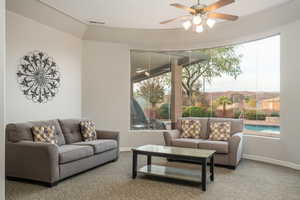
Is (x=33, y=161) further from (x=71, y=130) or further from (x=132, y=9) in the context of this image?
(x=132, y=9)

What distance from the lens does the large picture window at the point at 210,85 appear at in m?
5.48

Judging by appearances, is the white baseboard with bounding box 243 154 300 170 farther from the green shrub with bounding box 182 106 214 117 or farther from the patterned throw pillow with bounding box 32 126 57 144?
the patterned throw pillow with bounding box 32 126 57 144

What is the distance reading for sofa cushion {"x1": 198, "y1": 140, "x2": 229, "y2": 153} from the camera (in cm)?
469

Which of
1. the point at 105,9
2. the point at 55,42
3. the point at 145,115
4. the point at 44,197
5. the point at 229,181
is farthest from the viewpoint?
the point at 145,115

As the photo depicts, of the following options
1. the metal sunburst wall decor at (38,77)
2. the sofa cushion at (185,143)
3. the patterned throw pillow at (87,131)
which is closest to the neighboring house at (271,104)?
the sofa cushion at (185,143)

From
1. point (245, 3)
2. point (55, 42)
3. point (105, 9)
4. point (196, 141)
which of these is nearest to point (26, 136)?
point (55, 42)

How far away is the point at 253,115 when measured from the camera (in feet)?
18.9

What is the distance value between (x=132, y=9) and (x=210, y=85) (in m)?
2.92

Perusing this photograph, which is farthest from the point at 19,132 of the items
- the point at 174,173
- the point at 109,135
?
the point at 174,173

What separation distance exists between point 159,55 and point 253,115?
2.97 m

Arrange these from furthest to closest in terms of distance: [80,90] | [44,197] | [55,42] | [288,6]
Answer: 1. [80,90]
2. [55,42]
3. [288,6]
4. [44,197]

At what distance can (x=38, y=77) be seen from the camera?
4965mm

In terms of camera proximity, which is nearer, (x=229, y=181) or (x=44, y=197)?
(x=44, y=197)

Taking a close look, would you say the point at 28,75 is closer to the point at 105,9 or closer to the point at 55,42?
the point at 55,42
